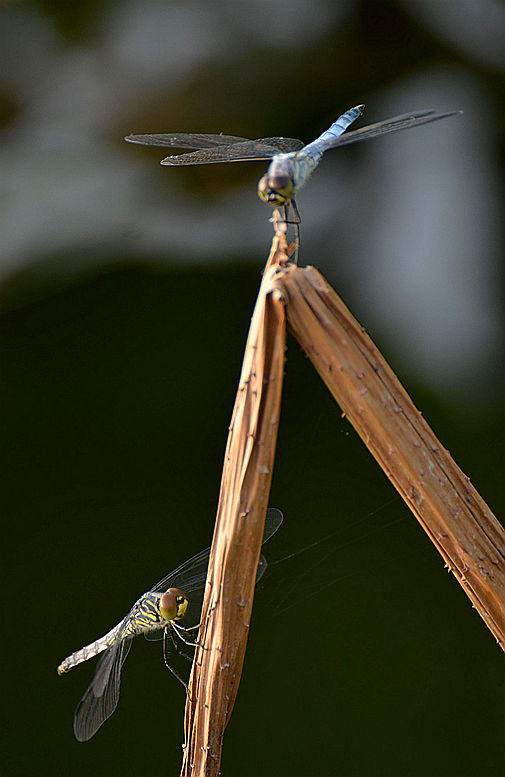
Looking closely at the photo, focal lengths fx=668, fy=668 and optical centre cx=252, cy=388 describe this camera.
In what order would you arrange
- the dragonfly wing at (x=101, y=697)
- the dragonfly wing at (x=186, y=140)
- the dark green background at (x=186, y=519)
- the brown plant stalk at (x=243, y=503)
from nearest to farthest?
1. the brown plant stalk at (x=243, y=503)
2. the dragonfly wing at (x=186, y=140)
3. the dragonfly wing at (x=101, y=697)
4. the dark green background at (x=186, y=519)

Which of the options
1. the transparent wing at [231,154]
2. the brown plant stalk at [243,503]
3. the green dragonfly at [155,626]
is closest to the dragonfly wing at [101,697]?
the green dragonfly at [155,626]

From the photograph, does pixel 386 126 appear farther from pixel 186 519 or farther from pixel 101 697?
pixel 186 519

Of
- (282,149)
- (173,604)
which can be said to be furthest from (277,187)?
(173,604)

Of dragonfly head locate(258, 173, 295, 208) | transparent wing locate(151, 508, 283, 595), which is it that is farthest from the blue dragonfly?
transparent wing locate(151, 508, 283, 595)

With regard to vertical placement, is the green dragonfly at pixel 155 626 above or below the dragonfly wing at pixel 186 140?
below

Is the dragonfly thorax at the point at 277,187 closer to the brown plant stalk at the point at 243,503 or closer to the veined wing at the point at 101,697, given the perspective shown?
the brown plant stalk at the point at 243,503

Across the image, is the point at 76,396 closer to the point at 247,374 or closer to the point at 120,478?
the point at 120,478
